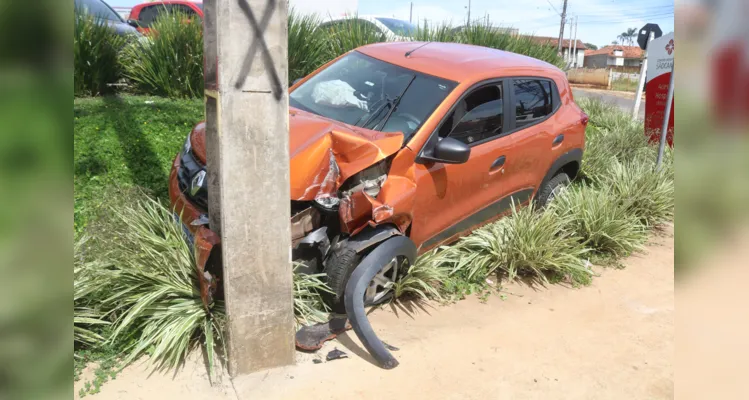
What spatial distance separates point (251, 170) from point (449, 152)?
5.39 feet

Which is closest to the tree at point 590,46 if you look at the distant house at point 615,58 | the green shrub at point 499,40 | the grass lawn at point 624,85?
the distant house at point 615,58

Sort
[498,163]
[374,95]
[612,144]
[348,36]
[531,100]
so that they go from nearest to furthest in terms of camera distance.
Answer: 1. [374,95]
2. [498,163]
3. [531,100]
4. [612,144]
5. [348,36]

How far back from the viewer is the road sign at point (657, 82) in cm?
899

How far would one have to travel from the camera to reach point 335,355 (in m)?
3.44

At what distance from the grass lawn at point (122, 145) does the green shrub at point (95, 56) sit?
380 mm

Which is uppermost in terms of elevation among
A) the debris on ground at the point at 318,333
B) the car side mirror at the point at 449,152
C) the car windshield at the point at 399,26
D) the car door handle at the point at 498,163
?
the car windshield at the point at 399,26

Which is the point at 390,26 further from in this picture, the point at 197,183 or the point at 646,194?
the point at 197,183

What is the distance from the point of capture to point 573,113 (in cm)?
579

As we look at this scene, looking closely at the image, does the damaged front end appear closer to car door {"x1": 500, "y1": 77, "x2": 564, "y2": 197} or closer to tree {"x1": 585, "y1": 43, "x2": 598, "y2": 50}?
car door {"x1": 500, "y1": 77, "x2": 564, "y2": 197}

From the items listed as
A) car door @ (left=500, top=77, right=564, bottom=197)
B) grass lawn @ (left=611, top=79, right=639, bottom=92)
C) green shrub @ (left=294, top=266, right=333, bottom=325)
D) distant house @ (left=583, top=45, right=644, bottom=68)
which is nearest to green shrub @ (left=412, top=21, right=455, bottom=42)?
car door @ (left=500, top=77, right=564, bottom=197)

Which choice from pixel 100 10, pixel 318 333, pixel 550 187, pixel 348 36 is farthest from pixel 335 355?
pixel 100 10

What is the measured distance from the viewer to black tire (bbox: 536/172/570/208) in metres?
5.68

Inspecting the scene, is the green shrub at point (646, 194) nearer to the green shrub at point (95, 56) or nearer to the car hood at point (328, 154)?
the car hood at point (328, 154)
